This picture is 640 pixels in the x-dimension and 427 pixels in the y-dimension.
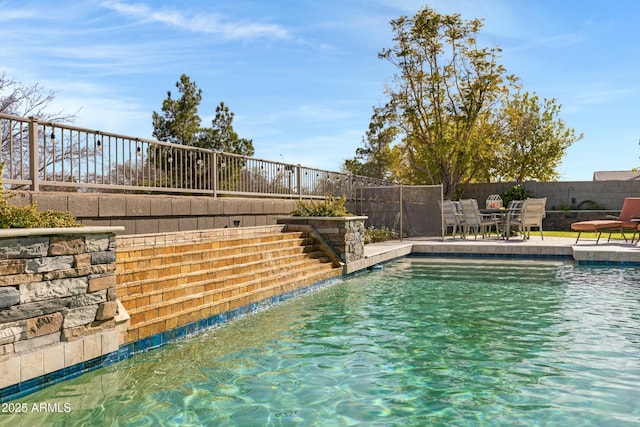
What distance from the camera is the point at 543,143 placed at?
29.2 meters

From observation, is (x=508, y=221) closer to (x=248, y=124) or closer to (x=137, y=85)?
(x=137, y=85)

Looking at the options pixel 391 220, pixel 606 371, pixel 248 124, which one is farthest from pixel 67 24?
pixel 248 124

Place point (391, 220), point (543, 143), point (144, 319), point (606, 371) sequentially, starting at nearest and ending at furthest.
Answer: point (606, 371) → point (144, 319) → point (391, 220) → point (543, 143)

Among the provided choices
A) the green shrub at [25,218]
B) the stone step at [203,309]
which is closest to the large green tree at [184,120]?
the stone step at [203,309]

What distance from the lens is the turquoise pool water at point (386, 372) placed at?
325 cm

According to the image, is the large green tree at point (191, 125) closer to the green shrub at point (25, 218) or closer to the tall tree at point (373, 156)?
the tall tree at point (373, 156)

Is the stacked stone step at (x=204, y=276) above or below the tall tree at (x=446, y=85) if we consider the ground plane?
below

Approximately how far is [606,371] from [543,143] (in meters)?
27.7

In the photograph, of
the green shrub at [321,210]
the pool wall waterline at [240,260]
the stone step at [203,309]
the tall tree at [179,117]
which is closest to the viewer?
the pool wall waterline at [240,260]

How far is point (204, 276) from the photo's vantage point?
6324mm

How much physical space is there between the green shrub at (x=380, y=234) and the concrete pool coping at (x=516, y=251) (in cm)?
76

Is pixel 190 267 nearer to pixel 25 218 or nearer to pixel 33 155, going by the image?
pixel 33 155

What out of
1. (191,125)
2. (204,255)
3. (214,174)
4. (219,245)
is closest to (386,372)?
(204,255)

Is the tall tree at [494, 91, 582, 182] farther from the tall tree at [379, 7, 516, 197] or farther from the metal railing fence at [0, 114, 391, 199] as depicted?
the metal railing fence at [0, 114, 391, 199]
